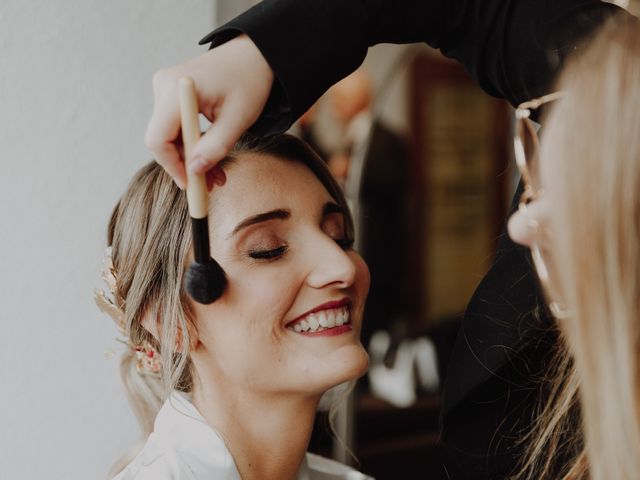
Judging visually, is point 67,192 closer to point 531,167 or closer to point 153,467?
point 153,467

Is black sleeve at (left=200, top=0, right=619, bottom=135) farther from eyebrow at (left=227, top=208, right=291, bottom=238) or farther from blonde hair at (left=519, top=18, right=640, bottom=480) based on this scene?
eyebrow at (left=227, top=208, right=291, bottom=238)

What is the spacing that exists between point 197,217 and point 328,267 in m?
0.38

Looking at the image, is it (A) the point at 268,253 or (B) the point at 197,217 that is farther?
(A) the point at 268,253

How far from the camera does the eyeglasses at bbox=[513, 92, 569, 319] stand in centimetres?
75

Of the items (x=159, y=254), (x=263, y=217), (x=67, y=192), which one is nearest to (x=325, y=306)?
(x=263, y=217)

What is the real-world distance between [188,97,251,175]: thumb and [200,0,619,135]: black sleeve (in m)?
0.07

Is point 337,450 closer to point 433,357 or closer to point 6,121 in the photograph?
point 433,357

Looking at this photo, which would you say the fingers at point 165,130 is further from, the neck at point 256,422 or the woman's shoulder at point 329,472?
Result: the woman's shoulder at point 329,472

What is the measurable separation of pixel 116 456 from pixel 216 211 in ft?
1.78

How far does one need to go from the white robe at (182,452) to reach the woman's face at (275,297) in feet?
0.29

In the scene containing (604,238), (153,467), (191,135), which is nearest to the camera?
(604,238)

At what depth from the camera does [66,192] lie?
1351mm

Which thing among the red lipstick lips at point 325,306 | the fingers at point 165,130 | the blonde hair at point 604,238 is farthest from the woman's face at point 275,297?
the blonde hair at point 604,238

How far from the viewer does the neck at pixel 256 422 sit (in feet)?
4.16
